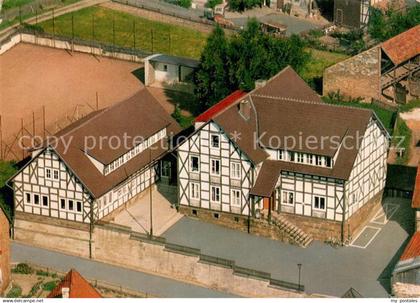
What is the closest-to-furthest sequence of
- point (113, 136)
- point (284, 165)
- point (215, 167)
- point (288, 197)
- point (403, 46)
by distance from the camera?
point (284, 165), point (288, 197), point (215, 167), point (113, 136), point (403, 46)

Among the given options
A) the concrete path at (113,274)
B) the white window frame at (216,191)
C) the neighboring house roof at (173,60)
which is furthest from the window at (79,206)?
the neighboring house roof at (173,60)

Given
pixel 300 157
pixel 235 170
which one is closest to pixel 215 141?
pixel 235 170

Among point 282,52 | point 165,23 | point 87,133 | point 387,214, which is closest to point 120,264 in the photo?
point 87,133

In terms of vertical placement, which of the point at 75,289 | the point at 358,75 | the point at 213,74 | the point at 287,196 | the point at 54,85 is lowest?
the point at 54,85

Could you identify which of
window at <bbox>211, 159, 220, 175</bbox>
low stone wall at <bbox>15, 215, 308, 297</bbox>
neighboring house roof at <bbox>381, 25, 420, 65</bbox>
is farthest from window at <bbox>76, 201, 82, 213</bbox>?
neighboring house roof at <bbox>381, 25, 420, 65</bbox>

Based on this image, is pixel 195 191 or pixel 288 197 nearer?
pixel 288 197

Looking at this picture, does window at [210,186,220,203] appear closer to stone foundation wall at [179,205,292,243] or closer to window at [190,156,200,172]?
stone foundation wall at [179,205,292,243]

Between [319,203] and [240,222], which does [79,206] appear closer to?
[240,222]

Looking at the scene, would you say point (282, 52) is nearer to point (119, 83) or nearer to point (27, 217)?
point (119, 83)
